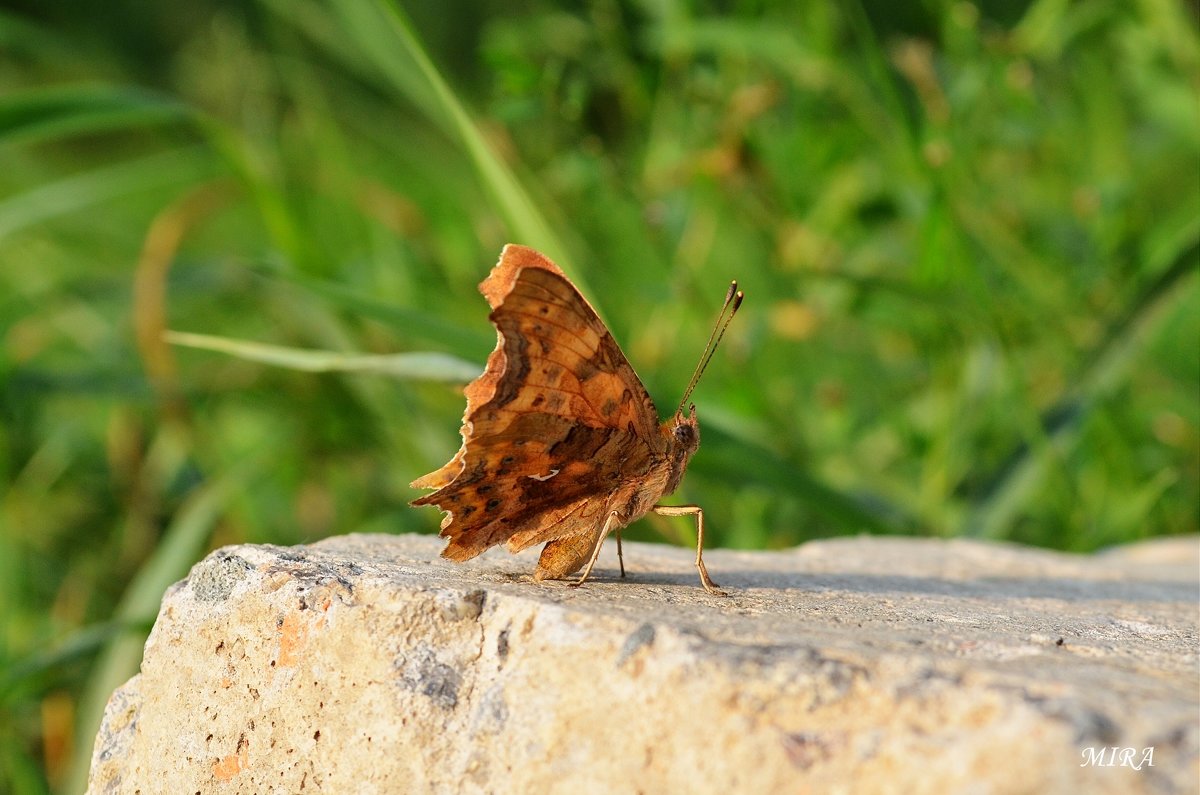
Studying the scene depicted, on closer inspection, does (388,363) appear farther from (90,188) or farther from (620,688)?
(90,188)

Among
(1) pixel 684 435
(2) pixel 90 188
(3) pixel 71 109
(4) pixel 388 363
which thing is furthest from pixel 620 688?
(2) pixel 90 188

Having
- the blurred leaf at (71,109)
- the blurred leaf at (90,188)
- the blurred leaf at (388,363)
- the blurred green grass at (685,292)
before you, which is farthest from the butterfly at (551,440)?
the blurred leaf at (90,188)

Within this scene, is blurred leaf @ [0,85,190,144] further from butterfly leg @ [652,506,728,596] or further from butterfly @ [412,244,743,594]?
butterfly leg @ [652,506,728,596]

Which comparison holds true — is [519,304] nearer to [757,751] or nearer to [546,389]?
[546,389]

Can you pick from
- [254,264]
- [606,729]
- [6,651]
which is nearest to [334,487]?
[6,651]

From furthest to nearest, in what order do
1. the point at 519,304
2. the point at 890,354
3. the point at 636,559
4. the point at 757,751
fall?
the point at 890,354, the point at 636,559, the point at 519,304, the point at 757,751

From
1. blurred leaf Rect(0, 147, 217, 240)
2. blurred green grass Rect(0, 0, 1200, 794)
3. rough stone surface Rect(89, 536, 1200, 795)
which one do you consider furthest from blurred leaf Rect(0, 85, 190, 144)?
rough stone surface Rect(89, 536, 1200, 795)

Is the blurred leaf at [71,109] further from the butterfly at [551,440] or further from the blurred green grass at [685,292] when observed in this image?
the butterfly at [551,440]
